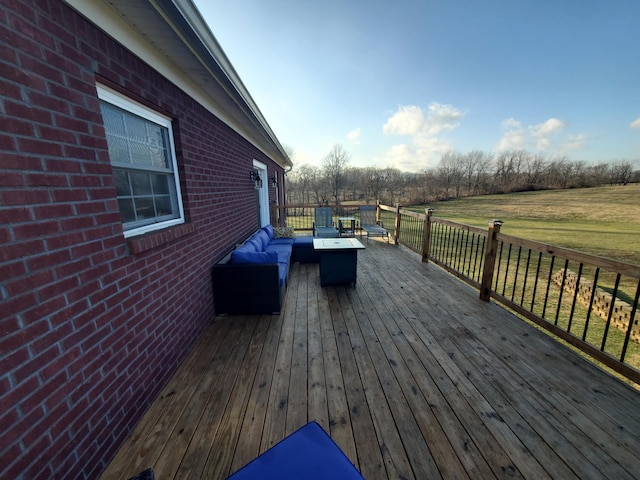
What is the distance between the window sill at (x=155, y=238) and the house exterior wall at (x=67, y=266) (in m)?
0.01

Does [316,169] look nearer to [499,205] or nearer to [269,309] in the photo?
[499,205]

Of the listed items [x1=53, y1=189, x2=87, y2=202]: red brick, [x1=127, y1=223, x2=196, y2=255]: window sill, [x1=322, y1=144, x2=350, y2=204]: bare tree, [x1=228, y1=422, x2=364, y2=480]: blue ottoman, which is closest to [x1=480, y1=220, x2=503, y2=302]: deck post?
[x1=228, y1=422, x2=364, y2=480]: blue ottoman

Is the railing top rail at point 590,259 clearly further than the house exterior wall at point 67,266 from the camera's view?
Yes

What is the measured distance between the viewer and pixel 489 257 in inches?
123

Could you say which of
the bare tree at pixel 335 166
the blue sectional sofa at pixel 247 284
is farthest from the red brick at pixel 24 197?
the bare tree at pixel 335 166

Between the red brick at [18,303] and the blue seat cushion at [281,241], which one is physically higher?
→ the red brick at [18,303]

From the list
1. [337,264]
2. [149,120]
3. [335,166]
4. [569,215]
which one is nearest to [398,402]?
[337,264]

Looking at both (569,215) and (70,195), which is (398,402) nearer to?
(70,195)

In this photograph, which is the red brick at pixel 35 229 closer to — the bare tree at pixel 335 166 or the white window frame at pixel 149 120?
the white window frame at pixel 149 120

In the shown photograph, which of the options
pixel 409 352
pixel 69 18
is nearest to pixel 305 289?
pixel 409 352

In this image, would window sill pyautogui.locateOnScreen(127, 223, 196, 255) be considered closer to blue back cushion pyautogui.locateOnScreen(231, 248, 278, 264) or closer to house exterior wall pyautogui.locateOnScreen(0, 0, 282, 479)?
house exterior wall pyautogui.locateOnScreen(0, 0, 282, 479)

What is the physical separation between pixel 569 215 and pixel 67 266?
2629 centimetres

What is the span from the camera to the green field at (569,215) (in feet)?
35.5

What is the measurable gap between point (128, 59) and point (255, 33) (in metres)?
2.92
